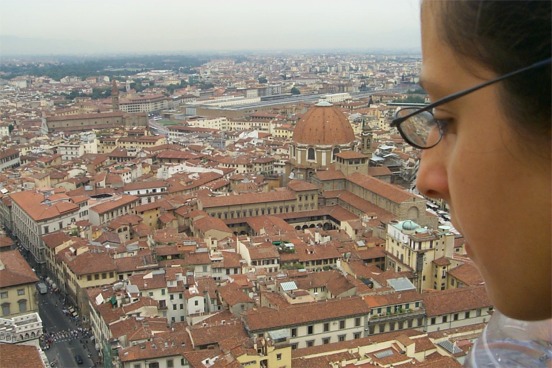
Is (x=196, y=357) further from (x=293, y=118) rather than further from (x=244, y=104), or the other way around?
(x=244, y=104)

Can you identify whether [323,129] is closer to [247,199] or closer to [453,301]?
[247,199]

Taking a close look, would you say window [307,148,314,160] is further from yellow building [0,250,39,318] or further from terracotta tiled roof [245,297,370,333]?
terracotta tiled roof [245,297,370,333]

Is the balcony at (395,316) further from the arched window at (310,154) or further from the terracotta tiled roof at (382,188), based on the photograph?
the arched window at (310,154)

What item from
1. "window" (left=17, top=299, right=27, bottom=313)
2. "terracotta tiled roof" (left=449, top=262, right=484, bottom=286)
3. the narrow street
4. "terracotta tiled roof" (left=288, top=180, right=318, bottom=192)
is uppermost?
"terracotta tiled roof" (left=288, top=180, right=318, bottom=192)

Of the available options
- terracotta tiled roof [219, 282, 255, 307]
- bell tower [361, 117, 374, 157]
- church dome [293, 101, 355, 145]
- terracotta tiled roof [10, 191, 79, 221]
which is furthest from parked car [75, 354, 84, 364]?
bell tower [361, 117, 374, 157]

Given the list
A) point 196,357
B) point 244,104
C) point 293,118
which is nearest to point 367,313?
point 196,357

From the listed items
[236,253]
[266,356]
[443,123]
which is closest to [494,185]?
[443,123]
